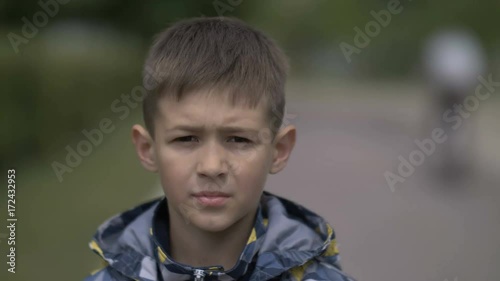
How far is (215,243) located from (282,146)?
1.43ft

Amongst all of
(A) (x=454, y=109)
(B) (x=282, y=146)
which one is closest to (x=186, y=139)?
(B) (x=282, y=146)

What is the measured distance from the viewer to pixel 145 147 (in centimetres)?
322

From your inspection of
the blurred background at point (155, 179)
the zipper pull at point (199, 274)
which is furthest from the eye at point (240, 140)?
the blurred background at point (155, 179)

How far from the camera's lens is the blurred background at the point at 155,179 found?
7.16m

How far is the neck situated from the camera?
3.12 meters

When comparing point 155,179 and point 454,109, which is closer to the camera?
point 155,179

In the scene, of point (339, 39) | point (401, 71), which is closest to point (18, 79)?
point (401, 71)

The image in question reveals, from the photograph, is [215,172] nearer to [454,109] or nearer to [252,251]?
[252,251]

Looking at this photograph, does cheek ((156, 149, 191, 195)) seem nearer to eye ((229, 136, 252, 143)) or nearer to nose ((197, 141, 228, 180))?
nose ((197, 141, 228, 180))

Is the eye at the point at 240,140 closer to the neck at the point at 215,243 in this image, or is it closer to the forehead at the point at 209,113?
the forehead at the point at 209,113

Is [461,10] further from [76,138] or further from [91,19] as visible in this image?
[76,138]

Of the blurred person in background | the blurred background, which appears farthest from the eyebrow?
the blurred person in background

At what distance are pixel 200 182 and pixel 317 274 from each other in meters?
0.54

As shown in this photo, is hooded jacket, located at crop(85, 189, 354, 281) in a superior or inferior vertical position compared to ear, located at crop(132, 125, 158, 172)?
inferior
